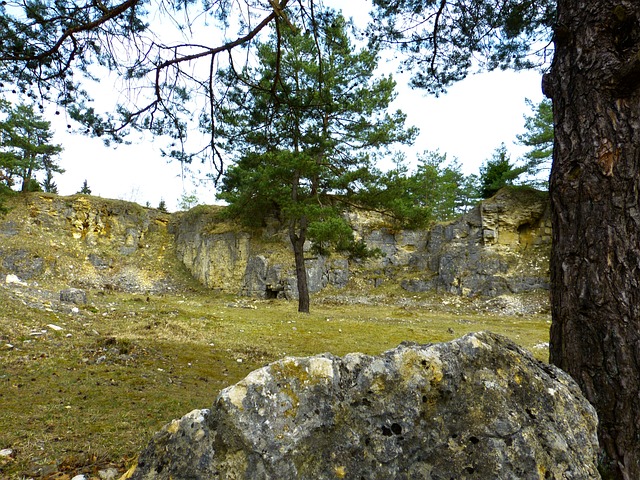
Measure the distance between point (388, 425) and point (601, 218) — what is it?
6.84 ft

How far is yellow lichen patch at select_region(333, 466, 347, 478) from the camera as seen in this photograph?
135 centimetres

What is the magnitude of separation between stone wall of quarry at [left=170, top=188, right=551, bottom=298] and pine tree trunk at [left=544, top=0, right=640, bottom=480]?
17.3 meters

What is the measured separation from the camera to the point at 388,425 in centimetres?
144

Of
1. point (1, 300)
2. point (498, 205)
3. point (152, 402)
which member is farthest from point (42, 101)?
point (498, 205)

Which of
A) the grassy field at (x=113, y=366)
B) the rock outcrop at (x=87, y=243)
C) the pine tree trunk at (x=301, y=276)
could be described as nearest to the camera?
the grassy field at (x=113, y=366)

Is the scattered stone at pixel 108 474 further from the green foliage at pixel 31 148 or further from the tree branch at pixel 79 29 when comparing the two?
the green foliage at pixel 31 148

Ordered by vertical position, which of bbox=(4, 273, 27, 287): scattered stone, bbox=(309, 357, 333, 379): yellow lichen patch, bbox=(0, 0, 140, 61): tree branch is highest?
bbox=(0, 0, 140, 61): tree branch

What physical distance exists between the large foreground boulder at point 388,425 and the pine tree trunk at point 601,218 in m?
1.03

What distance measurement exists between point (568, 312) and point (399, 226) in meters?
12.9

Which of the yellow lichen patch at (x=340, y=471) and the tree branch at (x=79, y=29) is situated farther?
the tree branch at (x=79, y=29)

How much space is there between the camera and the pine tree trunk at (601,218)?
91.0 inches

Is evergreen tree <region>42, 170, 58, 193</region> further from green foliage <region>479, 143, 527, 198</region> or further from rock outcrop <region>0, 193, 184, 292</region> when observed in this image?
green foliage <region>479, 143, 527, 198</region>

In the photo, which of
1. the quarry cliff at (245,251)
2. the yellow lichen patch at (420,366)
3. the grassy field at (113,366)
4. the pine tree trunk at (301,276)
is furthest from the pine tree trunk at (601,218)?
the quarry cliff at (245,251)

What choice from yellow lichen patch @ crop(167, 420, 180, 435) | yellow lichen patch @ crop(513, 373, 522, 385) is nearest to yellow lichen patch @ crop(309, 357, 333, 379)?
yellow lichen patch @ crop(167, 420, 180, 435)
